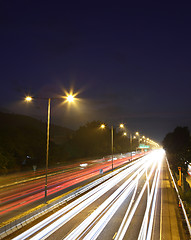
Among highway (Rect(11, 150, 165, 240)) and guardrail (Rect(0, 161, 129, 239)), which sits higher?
guardrail (Rect(0, 161, 129, 239))

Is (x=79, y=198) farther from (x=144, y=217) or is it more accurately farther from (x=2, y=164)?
(x=2, y=164)

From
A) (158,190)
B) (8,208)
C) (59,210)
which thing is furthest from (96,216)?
(158,190)

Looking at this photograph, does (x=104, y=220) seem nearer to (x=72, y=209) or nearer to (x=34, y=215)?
(x=72, y=209)

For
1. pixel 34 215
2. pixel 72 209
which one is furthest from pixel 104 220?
pixel 34 215

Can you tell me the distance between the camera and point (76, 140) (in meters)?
102

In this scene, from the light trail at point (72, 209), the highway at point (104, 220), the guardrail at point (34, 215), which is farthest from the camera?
the light trail at point (72, 209)

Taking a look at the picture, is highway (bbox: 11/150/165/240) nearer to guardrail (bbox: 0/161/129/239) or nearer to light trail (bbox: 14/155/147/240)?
light trail (bbox: 14/155/147/240)

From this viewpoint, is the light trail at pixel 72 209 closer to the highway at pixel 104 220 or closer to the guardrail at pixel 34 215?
the highway at pixel 104 220

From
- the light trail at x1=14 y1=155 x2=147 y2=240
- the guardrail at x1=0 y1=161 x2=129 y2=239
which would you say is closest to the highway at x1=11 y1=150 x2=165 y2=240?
the light trail at x1=14 y1=155 x2=147 y2=240

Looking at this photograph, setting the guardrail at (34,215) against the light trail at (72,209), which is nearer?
the guardrail at (34,215)

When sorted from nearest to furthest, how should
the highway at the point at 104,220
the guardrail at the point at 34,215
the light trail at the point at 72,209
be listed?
the highway at the point at 104,220 < the guardrail at the point at 34,215 < the light trail at the point at 72,209

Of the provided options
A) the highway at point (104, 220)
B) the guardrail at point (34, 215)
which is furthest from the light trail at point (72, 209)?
the guardrail at point (34, 215)

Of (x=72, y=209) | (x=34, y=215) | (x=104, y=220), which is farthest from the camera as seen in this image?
(x=72, y=209)

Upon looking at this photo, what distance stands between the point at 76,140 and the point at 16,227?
3533 inches
